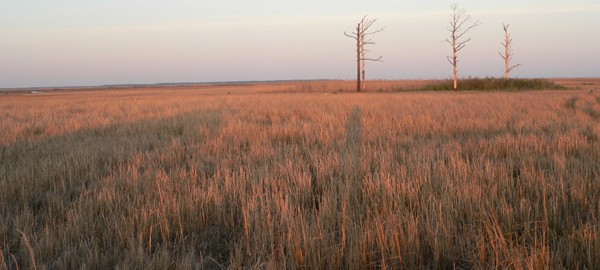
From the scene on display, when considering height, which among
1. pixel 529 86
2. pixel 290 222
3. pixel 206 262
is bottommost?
pixel 206 262

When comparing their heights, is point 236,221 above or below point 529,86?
below

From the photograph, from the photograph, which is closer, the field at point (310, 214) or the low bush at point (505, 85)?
the field at point (310, 214)

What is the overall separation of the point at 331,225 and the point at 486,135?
5.15m

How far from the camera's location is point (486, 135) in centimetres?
655

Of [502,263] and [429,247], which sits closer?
[502,263]

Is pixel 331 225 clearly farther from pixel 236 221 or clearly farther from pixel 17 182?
pixel 17 182

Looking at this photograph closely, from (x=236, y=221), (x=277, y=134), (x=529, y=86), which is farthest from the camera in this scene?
(x=529, y=86)

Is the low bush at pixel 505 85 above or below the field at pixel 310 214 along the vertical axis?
above

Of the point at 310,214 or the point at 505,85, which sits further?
the point at 505,85

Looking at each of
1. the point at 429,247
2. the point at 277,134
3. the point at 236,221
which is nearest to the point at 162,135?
the point at 277,134

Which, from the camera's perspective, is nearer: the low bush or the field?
the field

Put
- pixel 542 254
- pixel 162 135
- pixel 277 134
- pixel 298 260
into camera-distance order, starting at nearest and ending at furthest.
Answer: pixel 542 254 → pixel 298 260 → pixel 277 134 → pixel 162 135

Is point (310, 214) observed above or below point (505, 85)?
below

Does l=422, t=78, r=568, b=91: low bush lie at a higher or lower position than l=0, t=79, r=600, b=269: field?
higher
